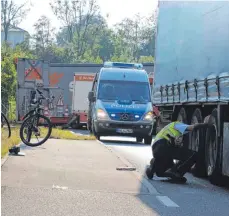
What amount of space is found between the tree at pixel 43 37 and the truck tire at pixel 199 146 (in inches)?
3033

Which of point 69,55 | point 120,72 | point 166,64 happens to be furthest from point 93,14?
point 166,64

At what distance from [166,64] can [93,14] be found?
59.4 m

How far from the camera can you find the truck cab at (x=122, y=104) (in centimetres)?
2220

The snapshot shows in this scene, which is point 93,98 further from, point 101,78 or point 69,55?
point 69,55

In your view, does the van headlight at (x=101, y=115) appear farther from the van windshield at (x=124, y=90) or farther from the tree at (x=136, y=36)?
the tree at (x=136, y=36)

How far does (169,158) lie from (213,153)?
0.77 metres

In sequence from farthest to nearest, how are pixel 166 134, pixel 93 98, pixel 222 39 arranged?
pixel 93 98
pixel 166 134
pixel 222 39

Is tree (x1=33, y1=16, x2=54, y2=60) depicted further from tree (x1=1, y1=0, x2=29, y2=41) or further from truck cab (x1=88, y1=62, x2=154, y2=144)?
truck cab (x1=88, y1=62, x2=154, y2=144)

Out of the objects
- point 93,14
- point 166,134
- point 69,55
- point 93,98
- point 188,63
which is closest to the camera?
point 166,134

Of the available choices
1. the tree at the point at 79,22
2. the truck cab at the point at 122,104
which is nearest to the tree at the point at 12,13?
the tree at the point at 79,22

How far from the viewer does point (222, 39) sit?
10875 millimetres

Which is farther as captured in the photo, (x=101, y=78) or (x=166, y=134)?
(x=101, y=78)

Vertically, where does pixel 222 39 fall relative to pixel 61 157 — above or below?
above

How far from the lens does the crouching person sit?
1164cm
